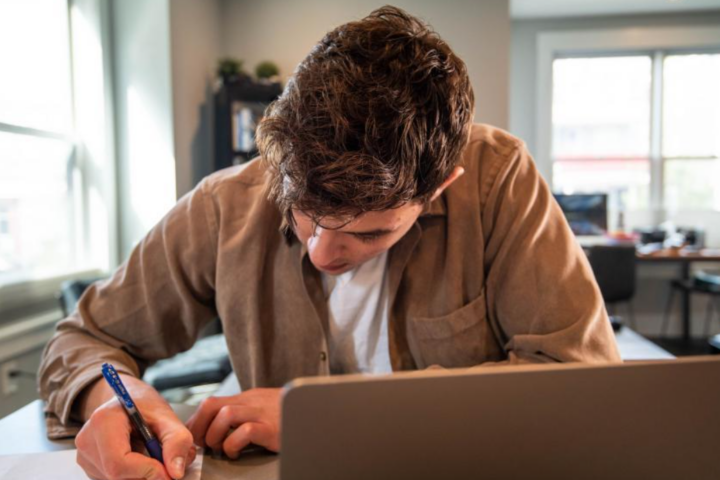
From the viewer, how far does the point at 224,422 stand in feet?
2.35

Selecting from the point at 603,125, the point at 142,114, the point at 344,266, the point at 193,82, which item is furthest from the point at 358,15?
the point at 344,266

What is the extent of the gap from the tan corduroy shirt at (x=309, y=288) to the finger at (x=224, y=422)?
0.26 m

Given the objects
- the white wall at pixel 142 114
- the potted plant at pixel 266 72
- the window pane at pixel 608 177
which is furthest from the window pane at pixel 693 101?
the white wall at pixel 142 114

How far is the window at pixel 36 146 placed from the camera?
7.26 feet

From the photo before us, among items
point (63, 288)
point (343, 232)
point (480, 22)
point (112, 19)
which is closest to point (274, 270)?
point (343, 232)

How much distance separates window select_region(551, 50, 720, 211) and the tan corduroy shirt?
4473 millimetres

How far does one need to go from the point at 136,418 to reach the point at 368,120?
1.52ft

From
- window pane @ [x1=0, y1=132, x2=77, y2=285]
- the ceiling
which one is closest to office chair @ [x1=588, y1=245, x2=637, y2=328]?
the ceiling

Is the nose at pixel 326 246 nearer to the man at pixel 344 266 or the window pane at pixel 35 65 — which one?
the man at pixel 344 266

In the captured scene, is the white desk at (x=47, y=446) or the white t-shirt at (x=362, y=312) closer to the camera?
the white desk at (x=47, y=446)

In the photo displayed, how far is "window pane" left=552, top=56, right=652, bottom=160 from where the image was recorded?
500 cm

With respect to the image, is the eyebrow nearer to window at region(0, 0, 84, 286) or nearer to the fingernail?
the fingernail

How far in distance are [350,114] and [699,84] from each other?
546cm

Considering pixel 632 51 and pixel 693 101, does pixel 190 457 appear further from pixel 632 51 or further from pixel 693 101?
pixel 693 101
